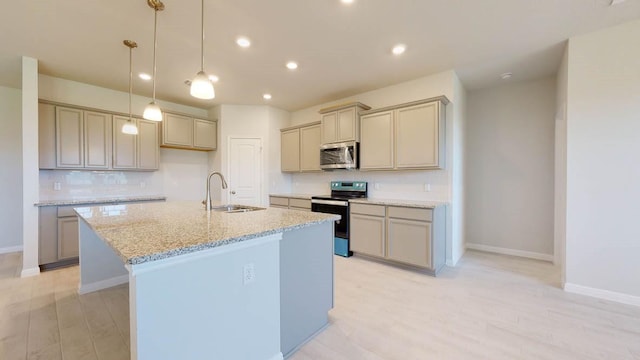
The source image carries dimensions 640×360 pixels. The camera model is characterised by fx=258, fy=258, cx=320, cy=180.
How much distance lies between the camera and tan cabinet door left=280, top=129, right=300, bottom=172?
16.6 feet

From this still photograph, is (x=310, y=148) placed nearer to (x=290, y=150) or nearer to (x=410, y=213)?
(x=290, y=150)

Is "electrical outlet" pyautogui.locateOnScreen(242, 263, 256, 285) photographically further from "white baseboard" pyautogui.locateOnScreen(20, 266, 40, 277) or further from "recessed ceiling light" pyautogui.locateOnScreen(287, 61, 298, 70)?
"white baseboard" pyautogui.locateOnScreen(20, 266, 40, 277)

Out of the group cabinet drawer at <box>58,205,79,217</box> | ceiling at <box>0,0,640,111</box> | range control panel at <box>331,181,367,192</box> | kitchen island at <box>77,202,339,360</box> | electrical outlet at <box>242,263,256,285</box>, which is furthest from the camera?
range control panel at <box>331,181,367,192</box>

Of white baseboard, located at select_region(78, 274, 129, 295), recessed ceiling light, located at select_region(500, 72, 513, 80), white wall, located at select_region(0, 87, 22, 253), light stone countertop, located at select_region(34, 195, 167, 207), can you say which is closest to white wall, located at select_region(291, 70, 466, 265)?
recessed ceiling light, located at select_region(500, 72, 513, 80)

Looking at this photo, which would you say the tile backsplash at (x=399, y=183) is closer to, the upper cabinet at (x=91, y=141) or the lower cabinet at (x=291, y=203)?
the lower cabinet at (x=291, y=203)

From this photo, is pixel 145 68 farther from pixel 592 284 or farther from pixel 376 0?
pixel 592 284

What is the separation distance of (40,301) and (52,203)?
1.38m

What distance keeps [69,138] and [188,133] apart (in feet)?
5.23

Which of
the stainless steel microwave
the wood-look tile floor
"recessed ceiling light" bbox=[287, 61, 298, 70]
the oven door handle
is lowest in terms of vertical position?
the wood-look tile floor

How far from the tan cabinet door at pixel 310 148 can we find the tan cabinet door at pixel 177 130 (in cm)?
206

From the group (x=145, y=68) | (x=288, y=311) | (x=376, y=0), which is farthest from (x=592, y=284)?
(x=145, y=68)

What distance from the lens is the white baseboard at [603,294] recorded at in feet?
8.00

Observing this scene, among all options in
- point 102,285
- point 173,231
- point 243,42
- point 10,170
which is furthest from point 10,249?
point 243,42

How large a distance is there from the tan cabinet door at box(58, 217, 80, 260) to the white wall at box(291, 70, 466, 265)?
406 cm
